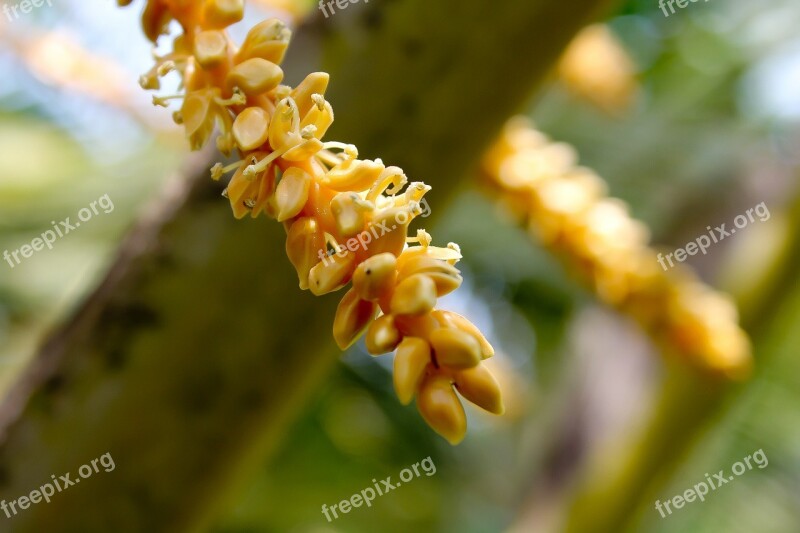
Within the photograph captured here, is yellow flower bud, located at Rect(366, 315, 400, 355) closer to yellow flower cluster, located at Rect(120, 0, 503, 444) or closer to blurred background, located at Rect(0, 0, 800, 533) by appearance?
yellow flower cluster, located at Rect(120, 0, 503, 444)

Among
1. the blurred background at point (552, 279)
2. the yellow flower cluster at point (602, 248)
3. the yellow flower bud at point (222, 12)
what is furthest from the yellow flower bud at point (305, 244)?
the blurred background at point (552, 279)

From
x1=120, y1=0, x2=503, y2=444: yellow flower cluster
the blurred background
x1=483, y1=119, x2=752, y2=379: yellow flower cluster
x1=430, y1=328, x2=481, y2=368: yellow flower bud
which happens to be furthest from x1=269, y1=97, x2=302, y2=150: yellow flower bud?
the blurred background

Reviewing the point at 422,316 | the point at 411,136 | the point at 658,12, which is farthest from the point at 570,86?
the point at 422,316

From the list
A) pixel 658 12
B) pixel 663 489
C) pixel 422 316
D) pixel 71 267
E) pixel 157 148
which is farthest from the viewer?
pixel 658 12

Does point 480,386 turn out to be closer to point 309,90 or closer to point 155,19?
point 309,90

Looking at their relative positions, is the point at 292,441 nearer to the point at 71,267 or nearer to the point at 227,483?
the point at 71,267

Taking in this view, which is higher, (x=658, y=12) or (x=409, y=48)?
(x=409, y=48)

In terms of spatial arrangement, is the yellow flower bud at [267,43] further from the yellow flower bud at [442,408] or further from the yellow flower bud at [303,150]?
the yellow flower bud at [442,408]
